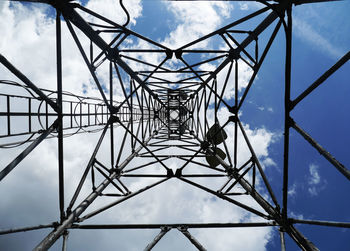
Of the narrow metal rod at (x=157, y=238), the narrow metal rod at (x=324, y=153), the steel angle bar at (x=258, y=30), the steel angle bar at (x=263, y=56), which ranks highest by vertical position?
the steel angle bar at (x=258, y=30)

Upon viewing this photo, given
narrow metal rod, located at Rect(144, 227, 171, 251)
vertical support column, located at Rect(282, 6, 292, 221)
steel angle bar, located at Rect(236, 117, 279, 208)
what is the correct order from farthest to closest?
steel angle bar, located at Rect(236, 117, 279, 208)
vertical support column, located at Rect(282, 6, 292, 221)
narrow metal rod, located at Rect(144, 227, 171, 251)

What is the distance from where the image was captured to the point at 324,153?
144 inches

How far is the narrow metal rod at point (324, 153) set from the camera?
131 inches

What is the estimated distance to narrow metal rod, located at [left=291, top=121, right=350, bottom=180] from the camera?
3.33 metres

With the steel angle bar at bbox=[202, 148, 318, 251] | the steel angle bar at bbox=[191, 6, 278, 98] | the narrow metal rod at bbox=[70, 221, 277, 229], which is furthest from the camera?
the steel angle bar at bbox=[191, 6, 278, 98]

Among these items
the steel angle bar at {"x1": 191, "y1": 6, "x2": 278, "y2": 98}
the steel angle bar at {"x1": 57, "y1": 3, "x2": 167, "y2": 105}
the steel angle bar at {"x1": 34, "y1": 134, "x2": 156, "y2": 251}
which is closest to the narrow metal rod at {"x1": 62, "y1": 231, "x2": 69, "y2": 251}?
the steel angle bar at {"x1": 34, "y1": 134, "x2": 156, "y2": 251}

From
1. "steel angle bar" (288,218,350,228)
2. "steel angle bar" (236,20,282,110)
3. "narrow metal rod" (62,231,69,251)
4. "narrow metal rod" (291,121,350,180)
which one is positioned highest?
"steel angle bar" (236,20,282,110)

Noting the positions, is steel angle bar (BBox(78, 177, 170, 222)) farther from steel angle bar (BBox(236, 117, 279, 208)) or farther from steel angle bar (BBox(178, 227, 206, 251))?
steel angle bar (BBox(236, 117, 279, 208))

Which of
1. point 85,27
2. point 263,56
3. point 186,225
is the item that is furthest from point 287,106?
point 85,27

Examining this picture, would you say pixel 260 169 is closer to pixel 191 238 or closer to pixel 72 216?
pixel 191 238

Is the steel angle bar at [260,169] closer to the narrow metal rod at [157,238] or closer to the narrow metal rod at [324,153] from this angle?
the narrow metal rod at [324,153]

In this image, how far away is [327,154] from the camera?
3596mm

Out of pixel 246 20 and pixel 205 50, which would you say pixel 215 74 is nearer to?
pixel 205 50

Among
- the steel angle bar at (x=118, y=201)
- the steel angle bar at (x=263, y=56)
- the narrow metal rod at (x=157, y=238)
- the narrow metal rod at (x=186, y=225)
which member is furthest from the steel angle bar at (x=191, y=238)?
the steel angle bar at (x=263, y=56)
